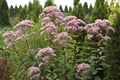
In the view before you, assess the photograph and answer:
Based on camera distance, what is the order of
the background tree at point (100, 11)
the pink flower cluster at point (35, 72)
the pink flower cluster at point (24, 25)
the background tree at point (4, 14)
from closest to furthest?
the pink flower cluster at point (35, 72) → the pink flower cluster at point (24, 25) → the background tree at point (100, 11) → the background tree at point (4, 14)

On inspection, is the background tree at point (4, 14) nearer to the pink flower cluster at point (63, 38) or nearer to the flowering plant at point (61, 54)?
the flowering plant at point (61, 54)

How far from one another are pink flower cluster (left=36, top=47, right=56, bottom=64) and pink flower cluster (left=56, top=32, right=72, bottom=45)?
14.5 inches

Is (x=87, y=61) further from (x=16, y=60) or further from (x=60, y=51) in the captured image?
(x=16, y=60)

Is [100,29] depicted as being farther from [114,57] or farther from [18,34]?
[18,34]

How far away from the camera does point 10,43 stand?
27.7ft

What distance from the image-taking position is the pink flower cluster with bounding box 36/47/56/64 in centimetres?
741

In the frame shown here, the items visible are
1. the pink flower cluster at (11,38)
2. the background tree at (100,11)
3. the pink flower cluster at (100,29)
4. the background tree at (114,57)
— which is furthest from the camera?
the background tree at (100,11)

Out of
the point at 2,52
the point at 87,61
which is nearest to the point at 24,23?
the point at 87,61

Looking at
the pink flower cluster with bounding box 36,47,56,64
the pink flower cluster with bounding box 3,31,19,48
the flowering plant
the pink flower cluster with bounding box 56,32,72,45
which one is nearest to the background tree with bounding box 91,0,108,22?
the flowering plant

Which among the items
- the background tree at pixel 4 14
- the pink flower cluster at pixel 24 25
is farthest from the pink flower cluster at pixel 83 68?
the background tree at pixel 4 14

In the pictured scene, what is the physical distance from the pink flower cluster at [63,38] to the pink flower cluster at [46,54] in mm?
367

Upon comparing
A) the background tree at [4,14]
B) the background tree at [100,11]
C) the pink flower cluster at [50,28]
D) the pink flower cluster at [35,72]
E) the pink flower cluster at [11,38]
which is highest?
the pink flower cluster at [50,28]

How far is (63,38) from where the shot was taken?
25.4ft

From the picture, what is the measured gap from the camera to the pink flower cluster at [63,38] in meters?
7.65
